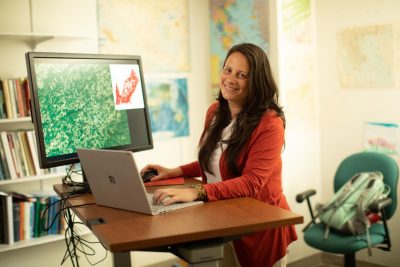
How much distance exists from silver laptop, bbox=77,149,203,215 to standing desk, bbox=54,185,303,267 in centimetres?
3

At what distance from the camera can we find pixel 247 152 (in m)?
2.08

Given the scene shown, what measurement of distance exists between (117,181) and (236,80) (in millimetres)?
733

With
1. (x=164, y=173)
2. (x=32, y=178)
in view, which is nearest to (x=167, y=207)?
(x=164, y=173)

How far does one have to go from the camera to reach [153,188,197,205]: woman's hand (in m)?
1.81

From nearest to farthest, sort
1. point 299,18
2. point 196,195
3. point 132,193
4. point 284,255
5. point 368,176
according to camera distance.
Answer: point 132,193, point 196,195, point 284,255, point 368,176, point 299,18

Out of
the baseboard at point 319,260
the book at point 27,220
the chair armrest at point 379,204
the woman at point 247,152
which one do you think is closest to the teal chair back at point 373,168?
the chair armrest at point 379,204

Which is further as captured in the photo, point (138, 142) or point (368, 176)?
point (368, 176)

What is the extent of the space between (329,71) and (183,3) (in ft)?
4.23

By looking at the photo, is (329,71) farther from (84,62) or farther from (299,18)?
(84,62)

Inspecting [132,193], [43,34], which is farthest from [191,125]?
[132,193]

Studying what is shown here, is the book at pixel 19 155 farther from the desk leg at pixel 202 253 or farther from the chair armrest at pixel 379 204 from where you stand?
the chair armrest at pixel 379 204

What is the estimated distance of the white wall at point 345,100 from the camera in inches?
143

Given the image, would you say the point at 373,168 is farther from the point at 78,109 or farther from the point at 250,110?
the point at 78,109

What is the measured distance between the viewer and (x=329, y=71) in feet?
13.1
